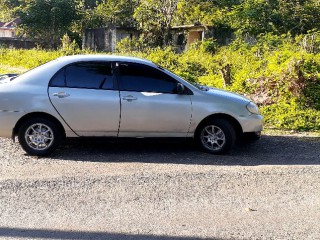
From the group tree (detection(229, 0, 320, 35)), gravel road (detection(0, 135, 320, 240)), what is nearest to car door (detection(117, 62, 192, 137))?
gravel road (detection(0, 135, 320, 240))

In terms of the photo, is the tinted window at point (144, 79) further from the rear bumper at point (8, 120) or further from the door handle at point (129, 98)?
the rear bumper at point (8, 120)

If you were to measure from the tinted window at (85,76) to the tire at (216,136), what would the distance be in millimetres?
1724

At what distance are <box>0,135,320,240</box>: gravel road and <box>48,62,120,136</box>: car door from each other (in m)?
0.35

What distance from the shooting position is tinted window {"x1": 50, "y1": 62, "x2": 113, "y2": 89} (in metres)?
6.88

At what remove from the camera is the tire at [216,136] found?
7.18m

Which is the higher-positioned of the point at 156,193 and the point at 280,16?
the point at 280,16

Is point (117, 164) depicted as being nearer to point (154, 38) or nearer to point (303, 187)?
point (303, 187)

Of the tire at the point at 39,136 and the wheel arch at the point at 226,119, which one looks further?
the wheel arch at the point at 226,119

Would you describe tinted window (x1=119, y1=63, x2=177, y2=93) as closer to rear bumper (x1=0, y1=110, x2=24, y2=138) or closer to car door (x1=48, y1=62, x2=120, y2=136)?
car door (x1=48, y1=62, x2=120, y2=136)

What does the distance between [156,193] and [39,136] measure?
2.46m

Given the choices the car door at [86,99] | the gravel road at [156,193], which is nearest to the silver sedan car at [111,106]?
the car door at [86,99]

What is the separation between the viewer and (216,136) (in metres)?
7.24

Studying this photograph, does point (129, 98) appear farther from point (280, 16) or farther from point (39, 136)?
point (280, 16)

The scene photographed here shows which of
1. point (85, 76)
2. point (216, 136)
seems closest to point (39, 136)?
point (85, 76)
